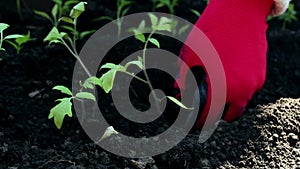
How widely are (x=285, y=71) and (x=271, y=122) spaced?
0.43m

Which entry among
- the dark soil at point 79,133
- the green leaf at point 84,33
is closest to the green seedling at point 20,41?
the dark soil at point 79,133

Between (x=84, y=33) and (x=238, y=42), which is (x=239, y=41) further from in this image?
(x=84, y=33)

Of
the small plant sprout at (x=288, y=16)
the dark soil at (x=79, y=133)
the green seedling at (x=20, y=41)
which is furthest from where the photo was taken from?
the small plant sprout at (x=288, y=16)

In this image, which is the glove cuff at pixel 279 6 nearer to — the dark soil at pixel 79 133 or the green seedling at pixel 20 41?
the dark soil at pixel 79 133

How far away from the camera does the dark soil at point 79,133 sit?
1.37m

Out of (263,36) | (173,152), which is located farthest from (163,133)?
(263,36)

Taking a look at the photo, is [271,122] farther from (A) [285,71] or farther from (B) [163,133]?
(A) [285,71]

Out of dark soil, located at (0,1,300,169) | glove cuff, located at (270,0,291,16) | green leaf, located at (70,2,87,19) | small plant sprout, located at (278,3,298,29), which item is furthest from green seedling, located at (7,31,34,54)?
small plant sprout, located at (278,3,298,29)

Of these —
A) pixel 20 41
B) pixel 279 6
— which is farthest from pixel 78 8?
pixel 279 6

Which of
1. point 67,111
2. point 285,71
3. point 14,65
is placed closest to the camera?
point 67,111

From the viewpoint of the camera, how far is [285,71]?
6.12 ft

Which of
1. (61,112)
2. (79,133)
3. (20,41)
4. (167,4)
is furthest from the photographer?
(167,4)

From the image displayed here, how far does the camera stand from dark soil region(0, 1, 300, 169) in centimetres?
137

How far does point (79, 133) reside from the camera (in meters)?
1.47
